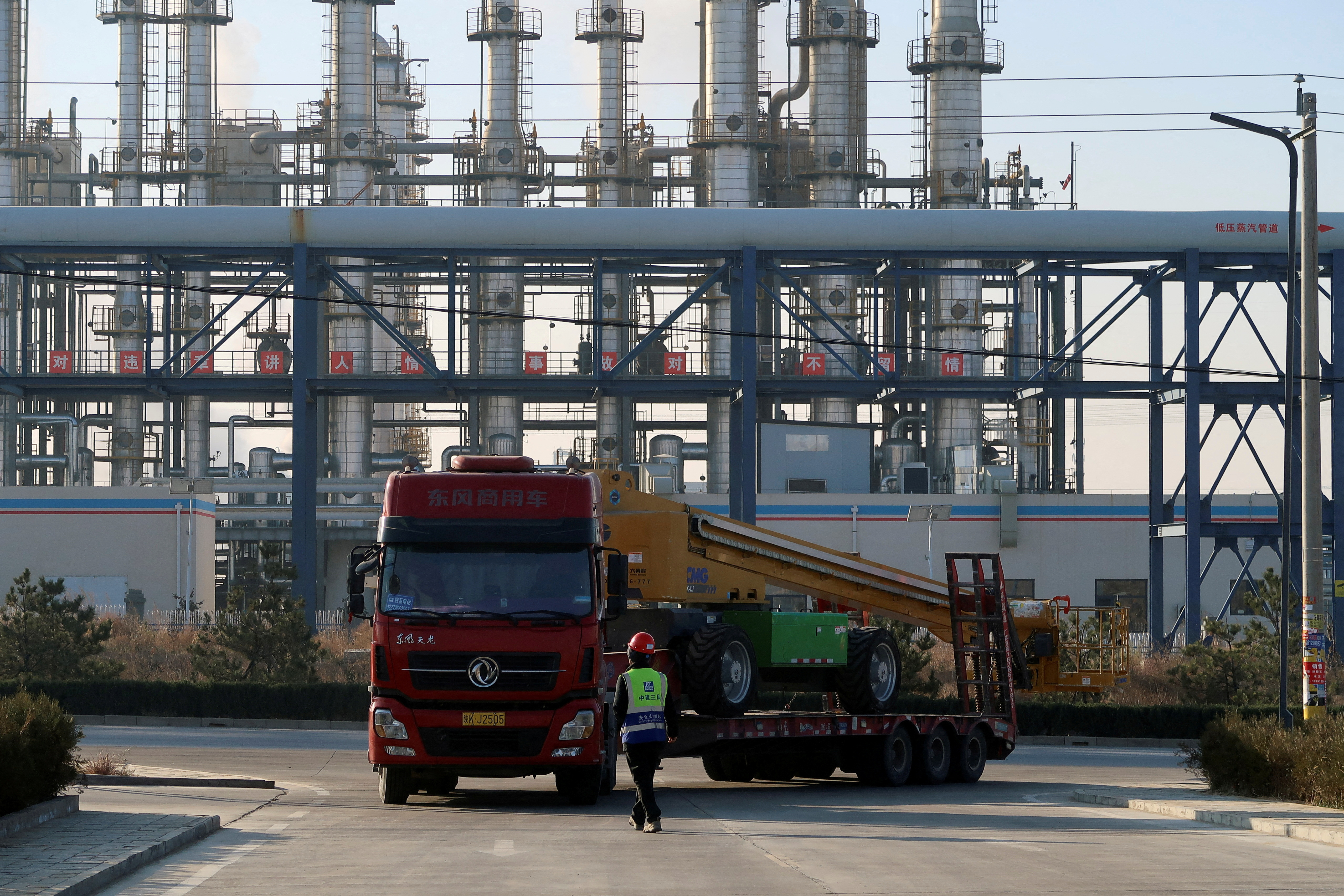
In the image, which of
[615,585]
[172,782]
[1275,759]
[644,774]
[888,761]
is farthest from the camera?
[888,761]

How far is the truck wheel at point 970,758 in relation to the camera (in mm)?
21094

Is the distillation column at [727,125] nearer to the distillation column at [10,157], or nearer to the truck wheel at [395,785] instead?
the distillation column at [10,157]

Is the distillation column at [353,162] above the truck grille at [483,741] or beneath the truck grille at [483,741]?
above

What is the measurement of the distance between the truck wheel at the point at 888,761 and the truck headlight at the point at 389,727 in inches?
217

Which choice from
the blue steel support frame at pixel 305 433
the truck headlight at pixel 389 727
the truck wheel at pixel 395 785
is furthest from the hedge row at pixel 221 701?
the truck headlight at pixel 389 727

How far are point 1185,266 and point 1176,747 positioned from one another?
16669 mm

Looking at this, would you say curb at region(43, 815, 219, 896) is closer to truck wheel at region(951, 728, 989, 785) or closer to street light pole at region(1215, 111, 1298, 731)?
truck wheel at region(951, 728, 989, 785)

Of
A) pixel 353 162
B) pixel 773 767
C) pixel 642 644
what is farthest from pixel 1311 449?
pixel 353 162

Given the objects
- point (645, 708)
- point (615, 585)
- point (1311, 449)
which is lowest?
point (645, 708)

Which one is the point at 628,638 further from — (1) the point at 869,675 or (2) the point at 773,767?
(2) the point at 773,767

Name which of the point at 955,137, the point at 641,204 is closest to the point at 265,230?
the point at 641,204

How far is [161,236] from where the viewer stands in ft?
136

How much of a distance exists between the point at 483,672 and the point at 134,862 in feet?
15.3

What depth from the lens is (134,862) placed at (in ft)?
37.7
